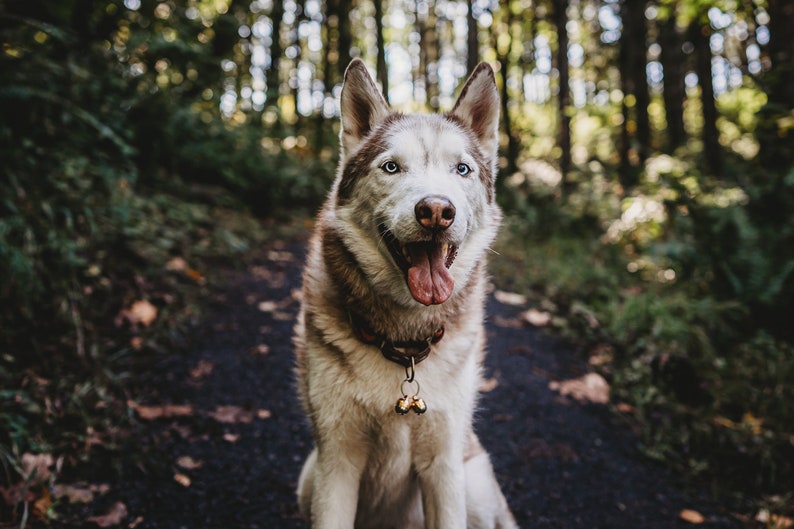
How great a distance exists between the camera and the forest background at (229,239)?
3.51m

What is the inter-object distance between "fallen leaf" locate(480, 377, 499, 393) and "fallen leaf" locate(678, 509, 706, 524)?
1816 millimetres

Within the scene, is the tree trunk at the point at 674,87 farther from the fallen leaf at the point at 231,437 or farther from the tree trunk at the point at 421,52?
the fallen leaf at the point at 231,437

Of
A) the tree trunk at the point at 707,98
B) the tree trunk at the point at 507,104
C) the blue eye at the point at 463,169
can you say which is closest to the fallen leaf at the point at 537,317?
the blue eye at the point at 463,169

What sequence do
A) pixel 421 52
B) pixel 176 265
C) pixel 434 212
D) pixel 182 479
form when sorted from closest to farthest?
pixel 434 212 < pixel 182 479 < pixel 176 265 < pixel 421 52

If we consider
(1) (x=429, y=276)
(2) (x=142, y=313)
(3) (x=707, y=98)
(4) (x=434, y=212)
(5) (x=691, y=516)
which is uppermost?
(3) (x=707, y=98)

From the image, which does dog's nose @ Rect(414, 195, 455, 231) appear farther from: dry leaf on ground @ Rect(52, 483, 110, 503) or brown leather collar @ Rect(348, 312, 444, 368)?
dry leaf on ground @ Rect(52, 483, 110, 503)

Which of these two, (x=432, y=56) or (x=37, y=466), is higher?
(x=432, y=56)

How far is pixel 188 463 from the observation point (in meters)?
3.22

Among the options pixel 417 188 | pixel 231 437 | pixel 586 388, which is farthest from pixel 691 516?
Answer: pixel 231 437

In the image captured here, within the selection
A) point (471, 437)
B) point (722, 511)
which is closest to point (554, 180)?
point (722, 511)

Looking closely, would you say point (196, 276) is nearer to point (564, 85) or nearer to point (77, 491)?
point (77, 491)

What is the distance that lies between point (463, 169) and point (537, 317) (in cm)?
421

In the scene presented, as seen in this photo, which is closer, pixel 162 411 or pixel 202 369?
pixel 162 411

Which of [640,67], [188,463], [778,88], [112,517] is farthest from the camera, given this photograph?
[640,67]
